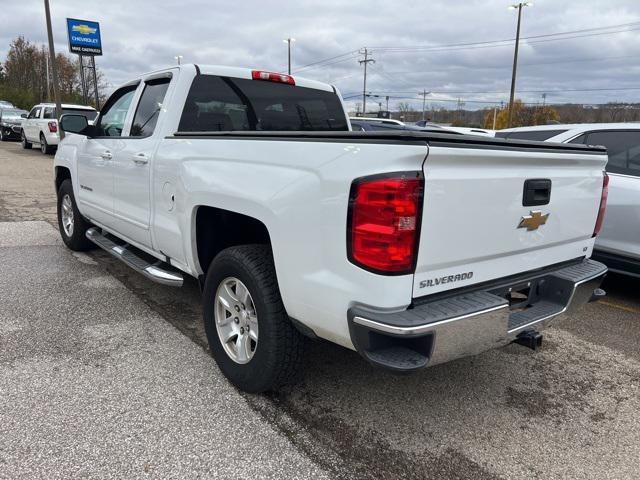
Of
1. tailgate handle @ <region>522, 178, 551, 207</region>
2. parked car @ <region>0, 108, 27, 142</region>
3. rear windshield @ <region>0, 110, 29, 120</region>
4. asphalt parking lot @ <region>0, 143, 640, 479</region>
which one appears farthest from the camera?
rear windshield @ <region>0, 110, 29, 120</region>

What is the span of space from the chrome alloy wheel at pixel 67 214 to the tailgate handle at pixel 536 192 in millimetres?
5102

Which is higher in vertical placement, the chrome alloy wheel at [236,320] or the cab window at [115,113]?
the cab window at [115,113]

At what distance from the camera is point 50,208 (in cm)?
929

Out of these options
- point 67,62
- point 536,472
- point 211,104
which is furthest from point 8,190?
point 67,62

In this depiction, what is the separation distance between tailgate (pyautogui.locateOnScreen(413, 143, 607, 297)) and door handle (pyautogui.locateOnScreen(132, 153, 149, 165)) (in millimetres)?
2426

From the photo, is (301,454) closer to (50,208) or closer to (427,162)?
(427,162)

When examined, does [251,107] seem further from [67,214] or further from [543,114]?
[543,114]

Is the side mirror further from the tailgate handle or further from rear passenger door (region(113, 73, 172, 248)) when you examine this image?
the tailgate handle

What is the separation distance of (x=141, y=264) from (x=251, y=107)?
1.52 m

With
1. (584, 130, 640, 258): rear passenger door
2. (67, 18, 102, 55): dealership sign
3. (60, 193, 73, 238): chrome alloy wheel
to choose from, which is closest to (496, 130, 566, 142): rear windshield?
(584, 130, 640, 258): rear passenger door

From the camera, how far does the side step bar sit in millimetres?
3748

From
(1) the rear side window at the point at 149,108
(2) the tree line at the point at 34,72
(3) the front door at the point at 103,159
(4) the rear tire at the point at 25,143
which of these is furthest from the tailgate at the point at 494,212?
(2) the tree line at the point at 34,72

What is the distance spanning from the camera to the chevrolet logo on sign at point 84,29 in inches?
1256

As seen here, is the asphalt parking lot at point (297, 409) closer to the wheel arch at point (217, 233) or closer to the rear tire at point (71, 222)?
the wheel arch at point (217, 233)
